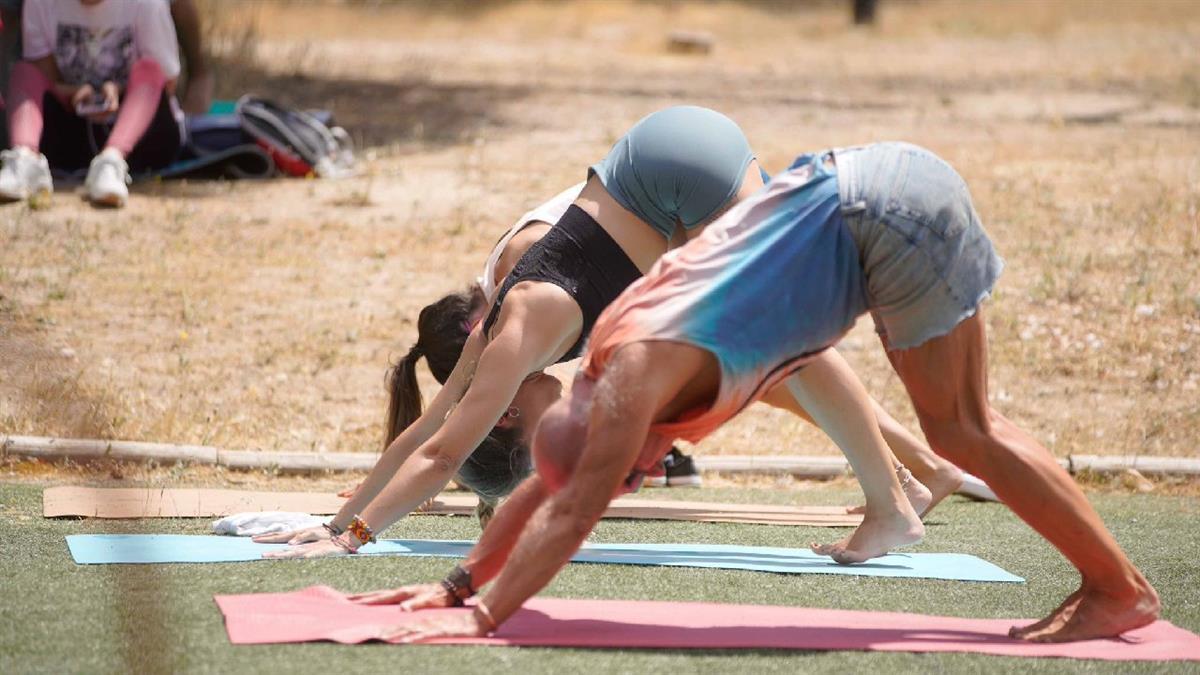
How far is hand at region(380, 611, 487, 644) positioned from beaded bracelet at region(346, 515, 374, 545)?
35.7 inches

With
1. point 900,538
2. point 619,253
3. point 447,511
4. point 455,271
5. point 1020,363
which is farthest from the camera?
point 455,271

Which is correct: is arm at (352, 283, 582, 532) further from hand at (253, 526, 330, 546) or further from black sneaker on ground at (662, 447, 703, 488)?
black sneaker on ground at (662, 447, 703, 488)

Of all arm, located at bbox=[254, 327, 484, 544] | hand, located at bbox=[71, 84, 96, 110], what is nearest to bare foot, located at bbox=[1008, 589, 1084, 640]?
arm, located at bbox=[254, 327, 484, 544]

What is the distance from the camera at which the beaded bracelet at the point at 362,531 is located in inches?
179

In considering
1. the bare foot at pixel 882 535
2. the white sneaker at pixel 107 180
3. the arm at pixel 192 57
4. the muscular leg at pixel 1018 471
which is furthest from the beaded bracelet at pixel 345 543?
the arm at pixel 192 57

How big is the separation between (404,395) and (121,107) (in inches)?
197

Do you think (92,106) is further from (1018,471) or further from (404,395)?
(1018,471)

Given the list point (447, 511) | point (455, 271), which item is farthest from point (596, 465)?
point (455, 271)

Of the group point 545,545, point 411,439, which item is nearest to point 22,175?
point 411,439

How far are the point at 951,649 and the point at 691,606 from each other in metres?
0.75

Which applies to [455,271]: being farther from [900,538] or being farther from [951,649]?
[951,649]

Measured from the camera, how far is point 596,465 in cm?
356

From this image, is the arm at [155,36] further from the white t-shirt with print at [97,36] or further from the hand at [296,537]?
the hand at [296,537]

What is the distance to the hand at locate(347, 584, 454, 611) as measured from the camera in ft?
12.6
